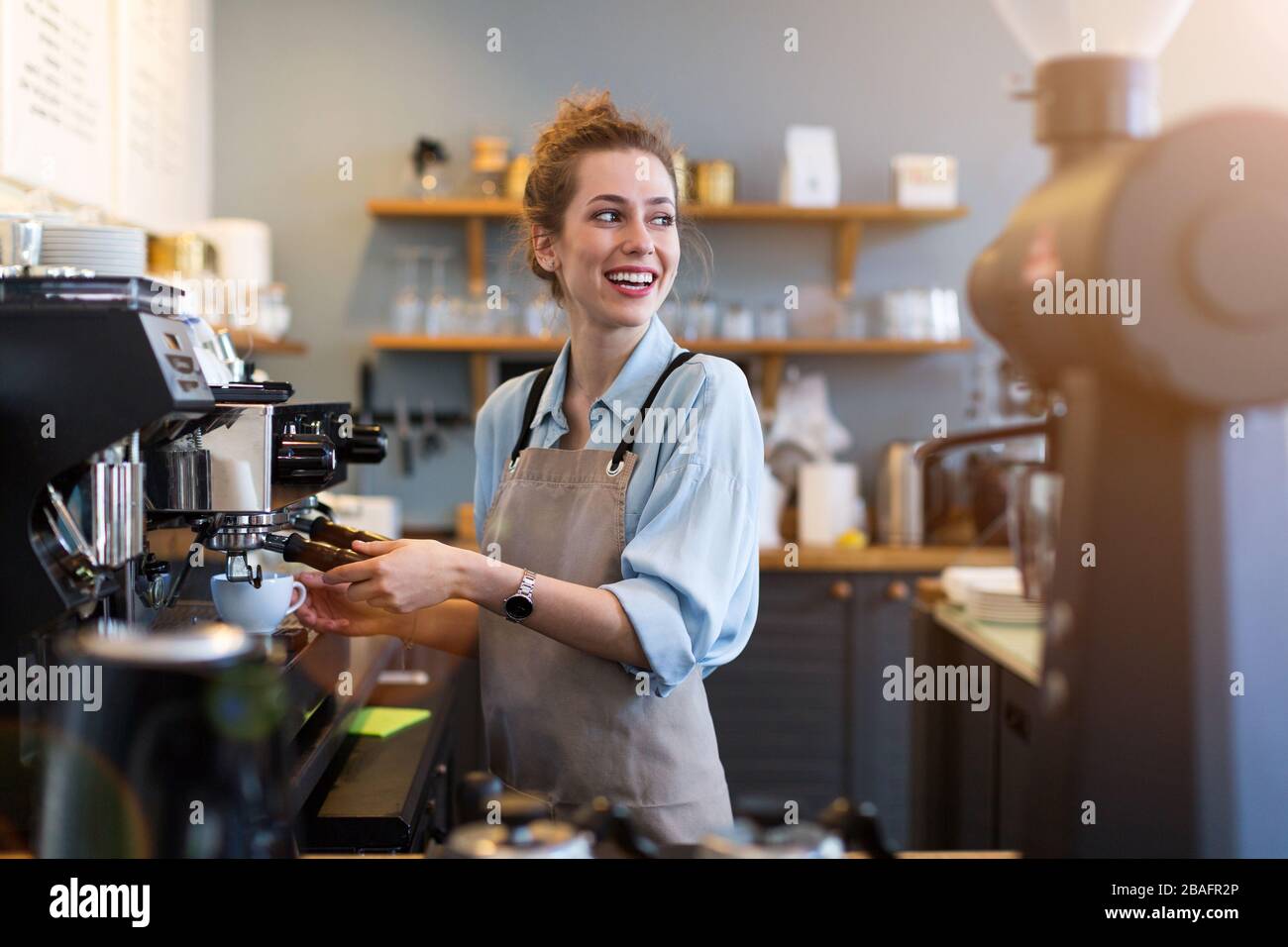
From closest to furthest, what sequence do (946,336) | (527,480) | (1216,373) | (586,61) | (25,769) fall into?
(1216,373) < (25,769) < (586,61) < (527,480) < (946,336)

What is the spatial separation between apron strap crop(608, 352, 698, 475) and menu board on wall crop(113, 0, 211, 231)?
1.52 meters

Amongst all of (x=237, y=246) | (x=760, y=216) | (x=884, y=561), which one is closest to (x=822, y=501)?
(x=884, y=561)

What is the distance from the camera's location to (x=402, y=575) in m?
1.00

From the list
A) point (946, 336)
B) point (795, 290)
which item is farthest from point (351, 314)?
point (946, 336)

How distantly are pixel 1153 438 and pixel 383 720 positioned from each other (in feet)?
3.38

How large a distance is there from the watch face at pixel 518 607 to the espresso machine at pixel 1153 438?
48cm

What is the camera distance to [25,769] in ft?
2.83

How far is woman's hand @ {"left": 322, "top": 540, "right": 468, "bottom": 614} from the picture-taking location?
3.27 ft

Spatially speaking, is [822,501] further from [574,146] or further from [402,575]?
[402,575]

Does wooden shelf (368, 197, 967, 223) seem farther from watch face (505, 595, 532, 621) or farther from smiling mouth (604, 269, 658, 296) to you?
watch face (505, 595, 532, 621)

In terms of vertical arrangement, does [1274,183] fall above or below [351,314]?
below
